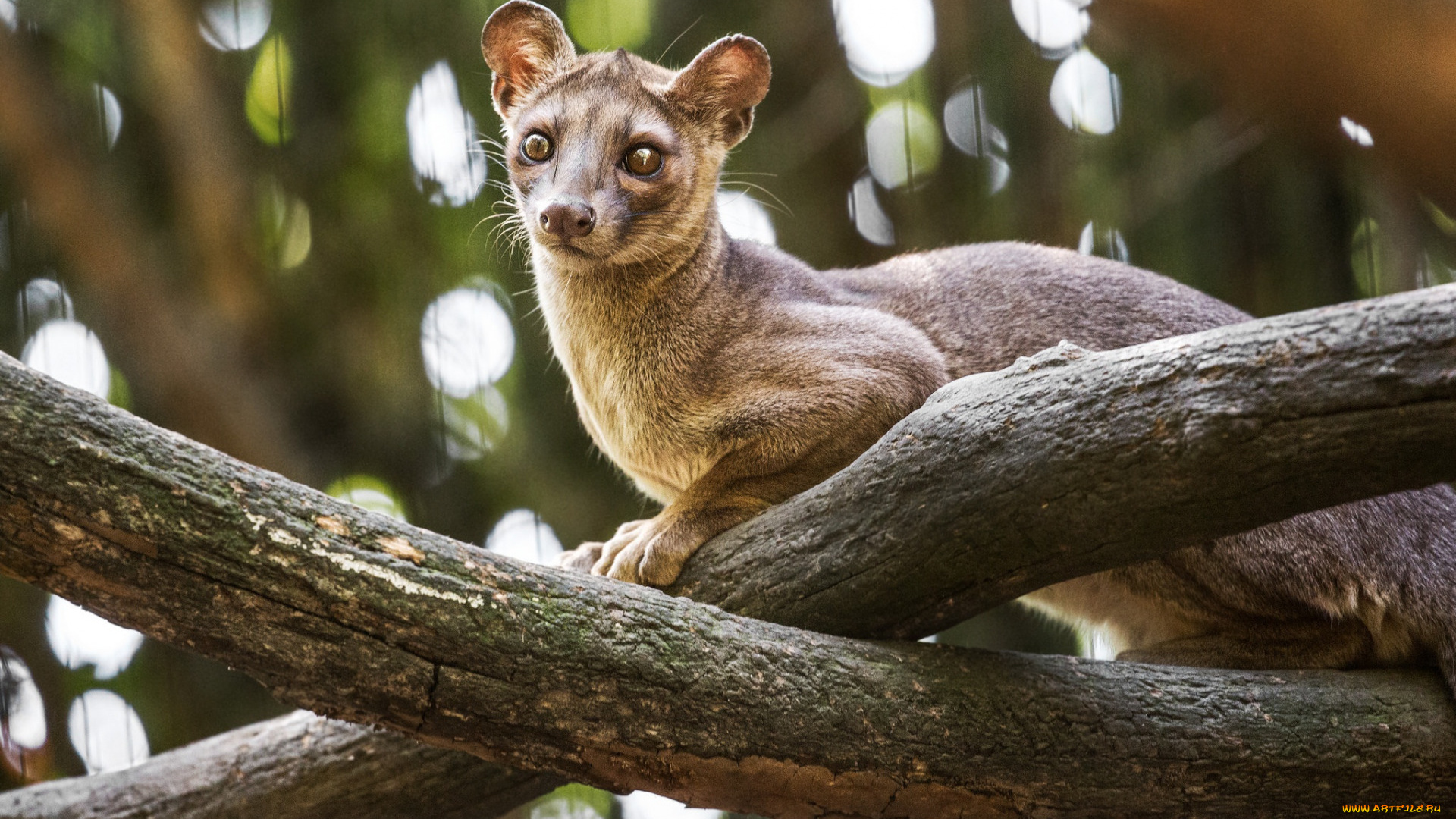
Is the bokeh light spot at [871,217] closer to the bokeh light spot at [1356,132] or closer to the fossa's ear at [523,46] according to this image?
the bokeh light spot at [1356,132]

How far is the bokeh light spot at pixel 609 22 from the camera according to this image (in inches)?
261

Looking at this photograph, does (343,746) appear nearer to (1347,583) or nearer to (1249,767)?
(1249,767)

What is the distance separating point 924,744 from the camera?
2.81m

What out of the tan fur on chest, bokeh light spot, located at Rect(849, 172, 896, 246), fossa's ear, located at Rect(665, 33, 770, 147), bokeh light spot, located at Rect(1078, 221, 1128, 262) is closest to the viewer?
the tan fur on chest

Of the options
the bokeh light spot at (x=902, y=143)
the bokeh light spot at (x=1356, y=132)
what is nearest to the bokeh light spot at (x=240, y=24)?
the bokeh light spot at (x=902, y=143)

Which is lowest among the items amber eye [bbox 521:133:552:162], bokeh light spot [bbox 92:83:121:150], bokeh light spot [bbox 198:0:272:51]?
amber eye [bbox 521:133:552:162]

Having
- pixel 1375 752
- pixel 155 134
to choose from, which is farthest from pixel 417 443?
pixel 1375 752

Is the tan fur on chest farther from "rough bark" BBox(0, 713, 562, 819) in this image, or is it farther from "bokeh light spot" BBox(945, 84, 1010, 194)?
"bokeh light spot" BBox(945, 84, 1010, 194)

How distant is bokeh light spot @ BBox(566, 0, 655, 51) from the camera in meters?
6.64

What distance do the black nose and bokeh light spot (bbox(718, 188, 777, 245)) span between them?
1.40 metres

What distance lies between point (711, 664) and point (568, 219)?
1.42 meters

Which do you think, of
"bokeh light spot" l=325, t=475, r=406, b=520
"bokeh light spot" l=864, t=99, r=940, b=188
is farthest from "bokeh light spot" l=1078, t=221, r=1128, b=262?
"bokeh light spot" l=325, t=475, r=406, b=520

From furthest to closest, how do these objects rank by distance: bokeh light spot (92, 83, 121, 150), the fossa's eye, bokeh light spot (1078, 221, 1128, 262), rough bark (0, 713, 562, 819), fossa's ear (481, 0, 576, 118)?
bokeh light spot (92, 83, 121, 150) < bokeh light spot (1078, 221, 1128, 262) < fossa's ear (481, 0, 576, 118) < the fossa's eye < rough bark (0, 713, 562, 819)

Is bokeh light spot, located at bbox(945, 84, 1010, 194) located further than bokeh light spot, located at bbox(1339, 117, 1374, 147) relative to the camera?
Yes
